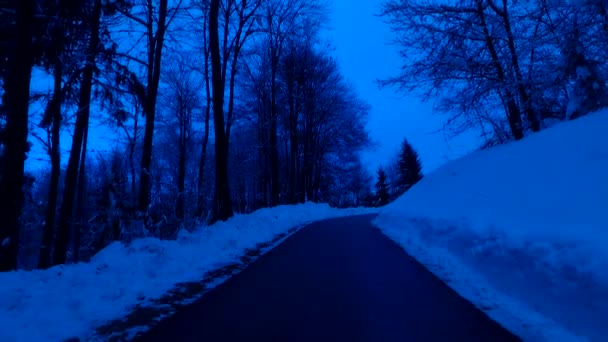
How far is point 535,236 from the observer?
5961 millimetres

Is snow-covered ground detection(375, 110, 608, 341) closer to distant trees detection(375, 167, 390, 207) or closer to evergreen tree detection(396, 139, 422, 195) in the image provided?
evergreen tree detection(396, 139, 422, 195)

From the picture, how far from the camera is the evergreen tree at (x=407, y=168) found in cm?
6053

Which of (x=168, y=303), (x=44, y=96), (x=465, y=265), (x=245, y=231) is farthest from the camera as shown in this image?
(x=44, y=96)

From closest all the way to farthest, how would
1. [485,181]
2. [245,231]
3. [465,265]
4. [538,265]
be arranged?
[538,265] → [465,265] → [485,181] → [245,231]

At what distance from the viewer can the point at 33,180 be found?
14.9m

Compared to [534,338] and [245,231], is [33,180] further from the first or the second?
[534,338]

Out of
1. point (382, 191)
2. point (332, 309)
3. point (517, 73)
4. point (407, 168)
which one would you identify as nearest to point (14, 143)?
point (332, 309)

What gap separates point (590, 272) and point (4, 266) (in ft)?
29.1

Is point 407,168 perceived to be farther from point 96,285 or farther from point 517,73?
point 96,285

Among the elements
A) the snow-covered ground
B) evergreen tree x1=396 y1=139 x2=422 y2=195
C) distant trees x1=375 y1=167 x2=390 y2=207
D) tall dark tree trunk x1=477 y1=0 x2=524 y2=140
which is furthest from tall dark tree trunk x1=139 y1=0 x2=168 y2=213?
distant trees x1=375 y1=167 x2=390 y2=207

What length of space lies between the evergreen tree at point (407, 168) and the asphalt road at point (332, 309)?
53.6 metres

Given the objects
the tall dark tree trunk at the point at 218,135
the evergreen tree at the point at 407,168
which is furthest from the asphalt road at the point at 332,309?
the evergreen tree at the point at 407,168

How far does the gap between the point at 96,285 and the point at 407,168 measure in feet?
190

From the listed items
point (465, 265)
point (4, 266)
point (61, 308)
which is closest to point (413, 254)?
point (465, 265)
